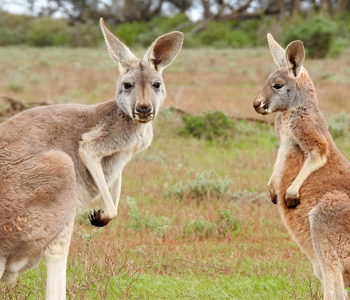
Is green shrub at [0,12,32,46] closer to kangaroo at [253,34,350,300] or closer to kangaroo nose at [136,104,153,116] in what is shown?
kangaroo at [253,34,350,300]

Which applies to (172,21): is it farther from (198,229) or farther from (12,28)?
(198,229)

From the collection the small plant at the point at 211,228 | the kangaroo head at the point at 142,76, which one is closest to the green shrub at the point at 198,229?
the small plant at the point at 211,228

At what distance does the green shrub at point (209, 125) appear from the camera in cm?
1083

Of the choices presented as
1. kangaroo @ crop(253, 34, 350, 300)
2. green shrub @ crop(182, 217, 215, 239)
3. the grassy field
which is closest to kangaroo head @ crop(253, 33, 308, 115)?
kangaroo @ crop(253, 34, 350, 300)

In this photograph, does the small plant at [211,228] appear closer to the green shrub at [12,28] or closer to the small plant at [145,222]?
the small plant at [145,222]

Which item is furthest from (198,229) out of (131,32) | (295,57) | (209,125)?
(131,32)

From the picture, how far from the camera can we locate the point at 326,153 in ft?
14.2

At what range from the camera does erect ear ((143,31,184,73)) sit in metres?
4.39

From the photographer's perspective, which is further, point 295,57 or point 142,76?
point 295,57

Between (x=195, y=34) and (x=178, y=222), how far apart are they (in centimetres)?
3262

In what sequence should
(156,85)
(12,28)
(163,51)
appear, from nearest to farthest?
(156,85)
(163,51)
(12,28)

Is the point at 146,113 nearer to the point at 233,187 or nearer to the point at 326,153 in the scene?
the point at 326,153

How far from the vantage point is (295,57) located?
14.9 ft

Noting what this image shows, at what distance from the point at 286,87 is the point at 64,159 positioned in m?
1.85
